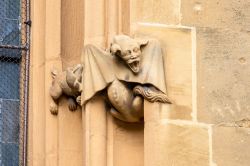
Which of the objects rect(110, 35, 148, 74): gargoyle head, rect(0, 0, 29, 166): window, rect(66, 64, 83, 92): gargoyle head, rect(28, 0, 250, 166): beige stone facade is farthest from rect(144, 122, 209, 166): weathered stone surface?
rect(0, 0, 29, 166): window

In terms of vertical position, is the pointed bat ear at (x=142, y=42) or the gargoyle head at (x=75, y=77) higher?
the pointed bat ear at (x=142, y=42)

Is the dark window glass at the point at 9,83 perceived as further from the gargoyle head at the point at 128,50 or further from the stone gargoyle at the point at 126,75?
the gargoyle head at the point at 128,50

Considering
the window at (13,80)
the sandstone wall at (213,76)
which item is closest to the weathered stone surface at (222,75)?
the sandstone wall at (213,76)

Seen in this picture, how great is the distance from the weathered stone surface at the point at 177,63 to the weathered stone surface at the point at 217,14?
63 millimetres

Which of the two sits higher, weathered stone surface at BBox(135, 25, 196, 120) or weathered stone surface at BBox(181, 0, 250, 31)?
weathered stone surface at BBox(181, 0, 250, 31)

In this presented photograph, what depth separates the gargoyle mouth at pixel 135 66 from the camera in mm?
5320

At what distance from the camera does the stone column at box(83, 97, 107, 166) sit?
5363 mm

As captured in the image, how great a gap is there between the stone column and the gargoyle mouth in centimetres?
18

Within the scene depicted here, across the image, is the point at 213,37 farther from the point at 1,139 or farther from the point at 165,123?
the point at 1,139

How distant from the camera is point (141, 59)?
5.36 m

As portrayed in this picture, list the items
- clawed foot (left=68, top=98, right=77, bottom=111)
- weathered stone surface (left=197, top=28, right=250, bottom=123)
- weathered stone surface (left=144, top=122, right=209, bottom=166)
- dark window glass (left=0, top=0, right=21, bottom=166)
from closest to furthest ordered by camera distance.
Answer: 1. weathered stone surface (left=144, top=122, right=209, bottom=166)
2. weathered stone surface (left=197, top=28, right=250, bottom=123)
3. clawed foot (left=68, top=98, right=77, bottom=111)
4. dark window glass (left=0, top=0, right=21, bottom=166)

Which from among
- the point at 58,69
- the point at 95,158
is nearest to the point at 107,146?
the point at 95,158

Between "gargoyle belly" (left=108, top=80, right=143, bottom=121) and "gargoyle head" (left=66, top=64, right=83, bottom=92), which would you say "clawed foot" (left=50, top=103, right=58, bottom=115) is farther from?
"gargoyle belly" (left=108, top=80, right=143, bottom=121)

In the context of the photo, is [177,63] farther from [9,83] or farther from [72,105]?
[9,83]
